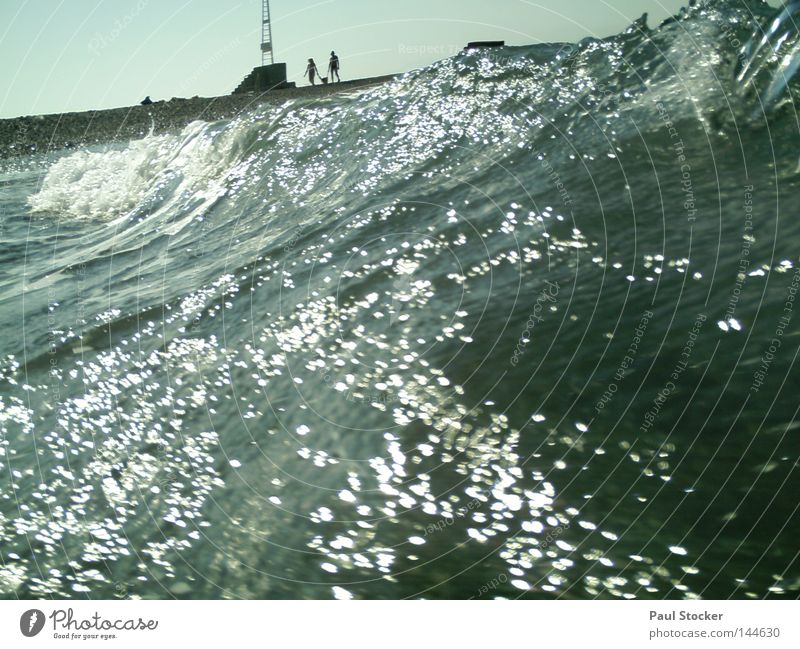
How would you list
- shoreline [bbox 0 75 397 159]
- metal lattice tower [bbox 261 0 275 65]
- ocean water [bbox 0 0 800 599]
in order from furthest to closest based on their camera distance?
shoreline [bbox 0 75 397 159] → metal lattice tower [bbox 261 0 275 65] → ocean water [bbox 0 0 800 599]

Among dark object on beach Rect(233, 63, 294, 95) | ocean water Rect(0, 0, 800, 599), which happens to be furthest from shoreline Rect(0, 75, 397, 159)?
ocean water Rect(0, 0, 800, 599)

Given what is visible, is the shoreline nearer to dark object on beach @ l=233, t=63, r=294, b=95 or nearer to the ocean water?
dark object on beach @ l=233, t=63, r=294, b=95

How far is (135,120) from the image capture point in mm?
2170

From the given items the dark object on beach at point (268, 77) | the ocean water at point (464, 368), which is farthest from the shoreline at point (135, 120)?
the ocean water at point (464, 368)

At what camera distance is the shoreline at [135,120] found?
73.9 inches

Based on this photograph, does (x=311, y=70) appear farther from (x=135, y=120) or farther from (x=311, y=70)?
(x=135, y=120)

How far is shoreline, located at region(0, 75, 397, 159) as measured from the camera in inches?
73.9

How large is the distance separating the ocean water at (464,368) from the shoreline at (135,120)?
52cm

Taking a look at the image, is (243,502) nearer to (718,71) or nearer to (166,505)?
(166,505)

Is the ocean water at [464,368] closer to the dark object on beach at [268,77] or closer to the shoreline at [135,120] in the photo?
the dark object on beach at [268,77]

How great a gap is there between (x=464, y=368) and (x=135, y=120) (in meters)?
1.75

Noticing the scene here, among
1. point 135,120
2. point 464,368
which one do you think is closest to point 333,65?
point 464,368

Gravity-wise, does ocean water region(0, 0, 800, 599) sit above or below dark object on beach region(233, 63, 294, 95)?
below

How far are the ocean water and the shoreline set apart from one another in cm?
52
